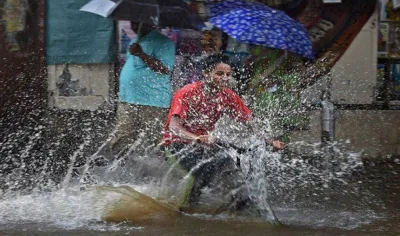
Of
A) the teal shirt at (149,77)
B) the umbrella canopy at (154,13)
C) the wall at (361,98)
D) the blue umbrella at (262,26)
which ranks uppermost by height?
the umbrella canopy at (154,13)

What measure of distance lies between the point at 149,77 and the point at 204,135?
10.1ft

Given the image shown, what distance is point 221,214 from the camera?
18.6 ft

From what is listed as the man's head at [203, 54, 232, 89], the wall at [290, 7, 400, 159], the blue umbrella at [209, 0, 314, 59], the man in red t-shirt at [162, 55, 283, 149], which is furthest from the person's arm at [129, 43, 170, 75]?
the man's head at [203, 54, 232, 89]

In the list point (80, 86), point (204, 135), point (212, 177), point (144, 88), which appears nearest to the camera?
point (204, 135)

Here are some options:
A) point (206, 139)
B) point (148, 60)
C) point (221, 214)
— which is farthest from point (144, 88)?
point (206, 139)

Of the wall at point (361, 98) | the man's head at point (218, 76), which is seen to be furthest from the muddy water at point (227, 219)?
the wall at point (361, 98)

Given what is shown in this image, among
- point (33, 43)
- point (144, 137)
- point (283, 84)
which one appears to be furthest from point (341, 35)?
point (33, 43)

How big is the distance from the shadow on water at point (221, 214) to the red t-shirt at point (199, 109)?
0.94 feet

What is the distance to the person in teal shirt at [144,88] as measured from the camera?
8391mm

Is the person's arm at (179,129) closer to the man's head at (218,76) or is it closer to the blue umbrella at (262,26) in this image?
the man's head at (218,76)

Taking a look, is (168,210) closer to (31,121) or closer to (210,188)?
(210,188)

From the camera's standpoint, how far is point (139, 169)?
6309mm

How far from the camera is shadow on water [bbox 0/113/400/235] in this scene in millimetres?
5387

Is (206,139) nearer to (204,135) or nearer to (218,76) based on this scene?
(204,135)
